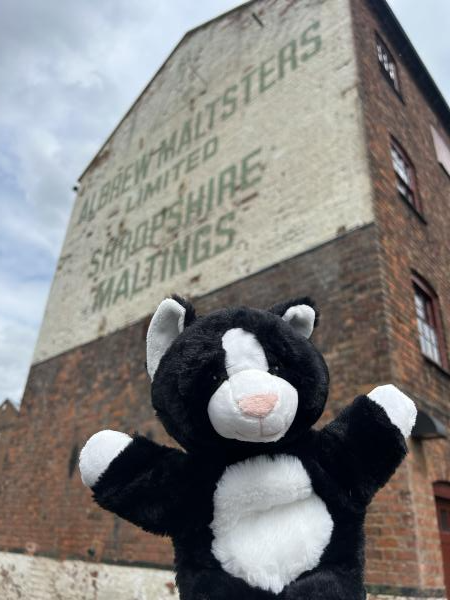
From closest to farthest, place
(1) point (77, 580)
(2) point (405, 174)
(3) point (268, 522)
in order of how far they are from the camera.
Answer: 1. (3) point (268, 522)
2. (1) point (77, 580)
3. (2) point (405, 174)

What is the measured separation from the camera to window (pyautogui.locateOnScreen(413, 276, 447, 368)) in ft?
20.9

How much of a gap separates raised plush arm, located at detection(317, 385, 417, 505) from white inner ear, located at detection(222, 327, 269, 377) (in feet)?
1.36

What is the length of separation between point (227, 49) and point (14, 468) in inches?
390

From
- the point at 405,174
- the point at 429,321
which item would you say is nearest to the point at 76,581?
the point at 429,321

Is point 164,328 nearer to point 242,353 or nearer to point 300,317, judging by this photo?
point 242,353

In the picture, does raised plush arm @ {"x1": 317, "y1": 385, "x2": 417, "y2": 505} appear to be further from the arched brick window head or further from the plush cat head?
the arched brick window head

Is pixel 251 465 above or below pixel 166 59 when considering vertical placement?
below

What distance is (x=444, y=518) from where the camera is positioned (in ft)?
16.9

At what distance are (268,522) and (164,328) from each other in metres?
0.82

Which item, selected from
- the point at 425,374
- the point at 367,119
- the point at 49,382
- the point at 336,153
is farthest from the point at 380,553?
the point at 49,382

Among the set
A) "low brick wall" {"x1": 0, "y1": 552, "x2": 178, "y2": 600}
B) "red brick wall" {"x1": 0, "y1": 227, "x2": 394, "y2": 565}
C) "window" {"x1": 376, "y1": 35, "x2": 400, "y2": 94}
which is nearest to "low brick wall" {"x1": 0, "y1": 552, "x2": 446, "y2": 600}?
"low brick wall" {"x1": 0, "y1": 552, "x2": 178, "y2": 600}

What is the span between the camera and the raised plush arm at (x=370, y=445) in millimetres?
1672

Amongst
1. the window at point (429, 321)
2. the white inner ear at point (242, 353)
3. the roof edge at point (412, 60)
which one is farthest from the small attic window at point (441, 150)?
the white inner ear at point (242, 353)

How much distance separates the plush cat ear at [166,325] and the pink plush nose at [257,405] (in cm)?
53
